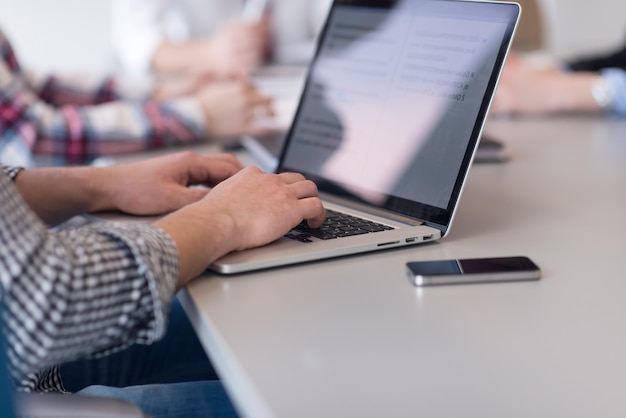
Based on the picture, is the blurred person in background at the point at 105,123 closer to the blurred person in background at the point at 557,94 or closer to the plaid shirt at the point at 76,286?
the blurred person in background at the point at 557,94

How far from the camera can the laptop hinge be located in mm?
867

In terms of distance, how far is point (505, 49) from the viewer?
2.71 feet

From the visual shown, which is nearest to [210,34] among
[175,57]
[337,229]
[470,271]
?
[175,57]

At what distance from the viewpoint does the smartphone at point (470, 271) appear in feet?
2.38

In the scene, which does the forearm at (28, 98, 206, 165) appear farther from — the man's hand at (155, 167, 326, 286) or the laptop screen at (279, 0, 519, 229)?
the man's hand at (155, 167, 326, 286)

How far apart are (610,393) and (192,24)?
2420 mm

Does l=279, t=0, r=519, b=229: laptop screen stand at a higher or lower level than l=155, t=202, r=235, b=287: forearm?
higher

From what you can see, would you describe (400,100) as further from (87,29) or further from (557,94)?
(87,29)

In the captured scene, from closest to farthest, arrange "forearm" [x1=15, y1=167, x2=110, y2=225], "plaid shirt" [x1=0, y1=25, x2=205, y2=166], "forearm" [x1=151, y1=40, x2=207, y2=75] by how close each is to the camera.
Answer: "forearm" [x1=15, y1=167, x2=110, y2=225] → "plaid shirt" [x1=0, y1=25, x2=205, y2=166] → "forearm" [x1=151, y1=40, x2=207, y2=75]

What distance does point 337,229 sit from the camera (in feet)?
2.77


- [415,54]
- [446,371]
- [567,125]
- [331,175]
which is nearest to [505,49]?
[415,54]

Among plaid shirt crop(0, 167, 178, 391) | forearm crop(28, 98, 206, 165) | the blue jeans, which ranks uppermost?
plaid shirt crop(0, 167, 178, 391)

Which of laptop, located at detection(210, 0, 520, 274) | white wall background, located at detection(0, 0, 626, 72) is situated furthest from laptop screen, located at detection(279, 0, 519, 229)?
white wall background, located at detection(0, 0, 626, 72)

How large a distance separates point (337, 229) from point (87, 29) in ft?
9.97
